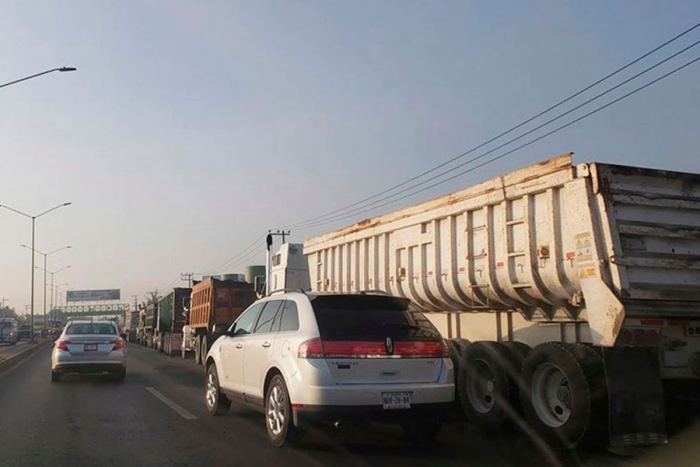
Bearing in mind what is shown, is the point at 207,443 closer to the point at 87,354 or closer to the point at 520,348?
the point at 520,348

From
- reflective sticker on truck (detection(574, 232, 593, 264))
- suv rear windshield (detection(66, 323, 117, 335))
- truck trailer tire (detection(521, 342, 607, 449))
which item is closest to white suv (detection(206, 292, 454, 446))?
truck trailer tire (detection(521, 342, 607, 449))

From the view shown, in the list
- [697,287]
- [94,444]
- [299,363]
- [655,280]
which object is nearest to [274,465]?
[299,363]

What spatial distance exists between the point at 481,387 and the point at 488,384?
0.16 m

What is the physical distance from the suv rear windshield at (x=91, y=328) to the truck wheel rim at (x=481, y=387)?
33.1 ft

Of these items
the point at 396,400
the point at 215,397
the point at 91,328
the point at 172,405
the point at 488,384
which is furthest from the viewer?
the point at 91,328

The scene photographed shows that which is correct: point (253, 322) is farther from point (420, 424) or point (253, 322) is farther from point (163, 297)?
point (163, 297)

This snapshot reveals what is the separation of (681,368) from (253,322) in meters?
5.24

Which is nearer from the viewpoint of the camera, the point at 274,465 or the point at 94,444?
the point at 274,465

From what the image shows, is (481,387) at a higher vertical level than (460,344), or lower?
lower

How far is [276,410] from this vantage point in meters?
8.06

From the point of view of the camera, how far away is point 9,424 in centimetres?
984

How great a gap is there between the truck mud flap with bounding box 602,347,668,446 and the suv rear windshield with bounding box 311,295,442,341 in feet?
6.25

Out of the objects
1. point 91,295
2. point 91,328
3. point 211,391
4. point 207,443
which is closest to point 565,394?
point 207,443

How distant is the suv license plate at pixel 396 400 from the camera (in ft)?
24.2
